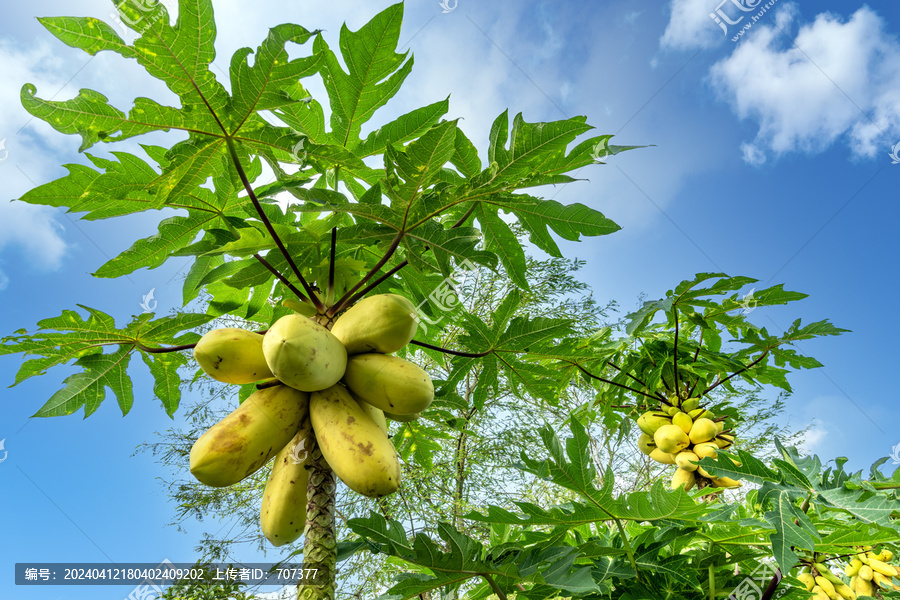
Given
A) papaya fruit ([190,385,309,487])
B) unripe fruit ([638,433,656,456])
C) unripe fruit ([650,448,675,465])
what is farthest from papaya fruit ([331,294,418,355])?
unripe fruit ([638,433,656,456])

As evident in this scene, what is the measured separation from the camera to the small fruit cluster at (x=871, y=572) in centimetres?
164

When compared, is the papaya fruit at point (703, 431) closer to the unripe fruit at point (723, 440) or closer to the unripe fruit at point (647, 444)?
the unripe fruit at point (723, 440)

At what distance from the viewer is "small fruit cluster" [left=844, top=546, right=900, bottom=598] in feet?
5.38

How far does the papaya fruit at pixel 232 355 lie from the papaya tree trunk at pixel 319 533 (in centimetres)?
13

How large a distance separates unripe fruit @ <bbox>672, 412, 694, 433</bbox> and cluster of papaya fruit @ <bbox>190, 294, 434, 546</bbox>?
1.23 m

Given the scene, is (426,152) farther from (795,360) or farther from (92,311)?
(795,360)

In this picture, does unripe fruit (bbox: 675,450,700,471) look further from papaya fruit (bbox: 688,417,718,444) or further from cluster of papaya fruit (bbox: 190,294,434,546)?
cluster of papaya fruit (bbox: 190,294,434,546)

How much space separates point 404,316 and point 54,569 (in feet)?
2.58

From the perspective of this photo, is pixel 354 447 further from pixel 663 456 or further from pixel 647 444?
pixel 647 444

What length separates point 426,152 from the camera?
2.49ft

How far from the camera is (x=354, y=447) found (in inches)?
25.9

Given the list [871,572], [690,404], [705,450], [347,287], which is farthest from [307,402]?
[871,572]

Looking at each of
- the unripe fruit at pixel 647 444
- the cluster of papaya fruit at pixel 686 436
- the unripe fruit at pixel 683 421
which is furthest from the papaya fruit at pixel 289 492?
the unripe fruit at pixel 647 444

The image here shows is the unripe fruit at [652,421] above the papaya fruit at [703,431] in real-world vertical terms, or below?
above
